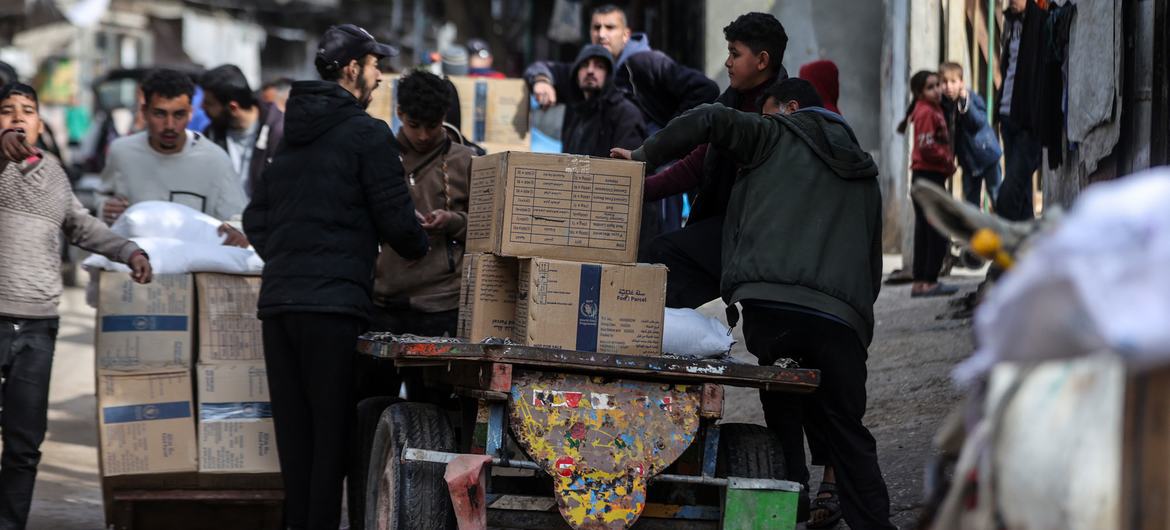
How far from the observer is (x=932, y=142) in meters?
10.4

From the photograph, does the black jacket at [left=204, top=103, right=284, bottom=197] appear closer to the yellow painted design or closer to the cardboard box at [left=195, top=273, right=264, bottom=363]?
the cardboard box at [left=195, top=273, right=264, bottom=363]

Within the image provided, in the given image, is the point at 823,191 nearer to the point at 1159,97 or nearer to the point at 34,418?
the point at 1159,97

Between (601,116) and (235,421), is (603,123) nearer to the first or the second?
(601,116)

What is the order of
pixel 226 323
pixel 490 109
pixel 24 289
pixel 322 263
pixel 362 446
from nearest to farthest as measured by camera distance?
pixel 322 263, pixel 24 289, pixel 362 446, pixel 226 323, pixel 490 109

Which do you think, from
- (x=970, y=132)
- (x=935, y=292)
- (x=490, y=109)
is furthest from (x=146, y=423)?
(x=970, y=132)

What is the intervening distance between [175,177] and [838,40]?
23.7 feet

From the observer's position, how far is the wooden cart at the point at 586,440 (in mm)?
4883

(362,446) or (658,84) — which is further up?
(658,84)

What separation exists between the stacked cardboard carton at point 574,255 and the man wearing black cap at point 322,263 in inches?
27.1

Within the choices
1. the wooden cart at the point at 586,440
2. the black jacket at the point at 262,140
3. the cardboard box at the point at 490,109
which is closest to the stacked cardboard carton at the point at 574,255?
the wooden cart at the point at 586,440

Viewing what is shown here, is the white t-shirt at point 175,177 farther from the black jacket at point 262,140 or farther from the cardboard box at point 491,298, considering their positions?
the cardboard box at point 491,298

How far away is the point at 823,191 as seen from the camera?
5.38 meters

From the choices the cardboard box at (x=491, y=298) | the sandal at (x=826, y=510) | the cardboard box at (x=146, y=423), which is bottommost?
the sandal at (x=826, y=510)

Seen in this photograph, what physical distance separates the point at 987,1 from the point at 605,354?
340 inches
